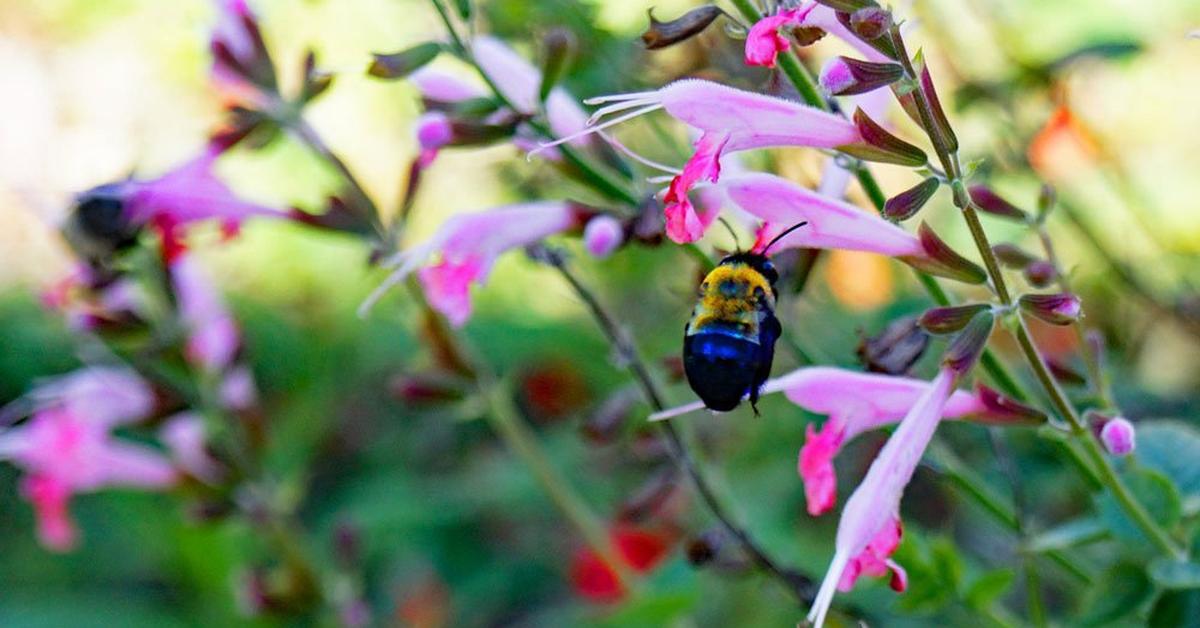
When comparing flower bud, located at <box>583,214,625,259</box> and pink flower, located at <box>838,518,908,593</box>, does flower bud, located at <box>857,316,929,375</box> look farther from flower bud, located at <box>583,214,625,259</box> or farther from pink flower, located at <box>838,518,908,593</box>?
flower bud, located at <box>583,214,625,259</box>

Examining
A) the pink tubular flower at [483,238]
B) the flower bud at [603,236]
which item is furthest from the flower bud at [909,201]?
the pink tubular flower at [483,238]

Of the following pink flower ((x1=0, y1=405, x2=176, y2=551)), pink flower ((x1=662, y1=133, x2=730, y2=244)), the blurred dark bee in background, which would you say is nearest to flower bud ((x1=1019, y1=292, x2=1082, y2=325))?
pink flower ((x1=662, y1=133, x2=730, y2=244))

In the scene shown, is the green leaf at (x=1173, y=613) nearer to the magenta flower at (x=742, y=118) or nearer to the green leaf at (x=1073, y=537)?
the green leaf at (x=1073, y=537)

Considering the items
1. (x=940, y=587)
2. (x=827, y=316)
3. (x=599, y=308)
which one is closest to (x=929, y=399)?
(x=940, y=587)

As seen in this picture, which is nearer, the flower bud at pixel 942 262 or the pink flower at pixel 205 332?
the flower bud at pixel 942 262

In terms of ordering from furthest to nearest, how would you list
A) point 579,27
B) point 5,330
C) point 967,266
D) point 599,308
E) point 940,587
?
point 5,330 < point 579,27 < point 599,308 < point 940,587 < point 967,266

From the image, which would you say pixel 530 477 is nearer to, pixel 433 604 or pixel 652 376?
pixel 433 604

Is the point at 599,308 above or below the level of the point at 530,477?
above
